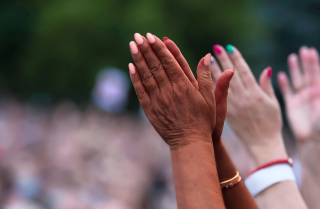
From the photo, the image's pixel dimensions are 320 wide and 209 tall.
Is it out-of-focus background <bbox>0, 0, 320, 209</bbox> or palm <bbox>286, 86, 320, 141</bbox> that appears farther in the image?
out-of-focus background <bbox>0, 0, 320, 209</bbox>

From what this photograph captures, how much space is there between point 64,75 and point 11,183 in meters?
1.93

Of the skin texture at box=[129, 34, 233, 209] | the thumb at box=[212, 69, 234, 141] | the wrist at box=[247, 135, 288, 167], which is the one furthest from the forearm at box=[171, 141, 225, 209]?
the wrist at box=[247, 135, 288, 167]

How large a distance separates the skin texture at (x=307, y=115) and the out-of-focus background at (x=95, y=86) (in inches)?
77.0

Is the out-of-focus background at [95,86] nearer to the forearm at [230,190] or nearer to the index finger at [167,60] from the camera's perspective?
the forearm at [230,190]

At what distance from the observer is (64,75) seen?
4777 mm

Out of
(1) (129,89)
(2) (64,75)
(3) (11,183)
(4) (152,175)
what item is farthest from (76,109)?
(4) (152,175)

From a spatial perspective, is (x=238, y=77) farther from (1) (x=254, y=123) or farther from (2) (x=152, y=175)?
(2) (x=152, y=175)

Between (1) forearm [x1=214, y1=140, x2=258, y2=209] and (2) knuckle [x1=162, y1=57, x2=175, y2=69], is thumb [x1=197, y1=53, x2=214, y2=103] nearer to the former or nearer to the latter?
(2) knuckle [x1=162, y1=57, x2=175, y2=69]

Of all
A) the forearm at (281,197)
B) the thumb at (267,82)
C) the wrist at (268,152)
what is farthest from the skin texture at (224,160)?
the thumb at (267,82)

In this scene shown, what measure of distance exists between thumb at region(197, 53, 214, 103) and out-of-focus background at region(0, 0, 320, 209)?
2830mm

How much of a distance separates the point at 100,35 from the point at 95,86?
0.86 m

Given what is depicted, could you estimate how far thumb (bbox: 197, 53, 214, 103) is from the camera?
0.99m

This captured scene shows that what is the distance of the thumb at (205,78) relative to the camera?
0.99m

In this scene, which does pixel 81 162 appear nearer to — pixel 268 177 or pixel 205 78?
pixel 268 177
